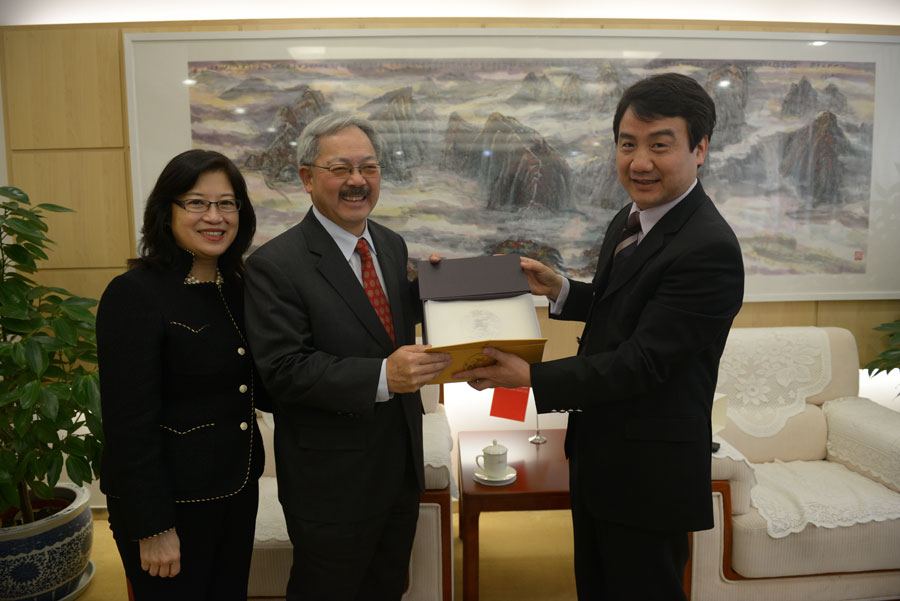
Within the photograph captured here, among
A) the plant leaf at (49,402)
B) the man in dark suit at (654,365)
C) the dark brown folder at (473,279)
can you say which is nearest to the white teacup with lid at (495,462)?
the man in dark suit at (654,365)

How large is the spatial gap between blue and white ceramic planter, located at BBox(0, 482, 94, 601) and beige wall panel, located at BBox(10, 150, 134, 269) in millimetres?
1309

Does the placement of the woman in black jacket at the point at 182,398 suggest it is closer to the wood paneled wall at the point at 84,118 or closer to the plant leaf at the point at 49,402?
the plant leaf at the point at 49,402

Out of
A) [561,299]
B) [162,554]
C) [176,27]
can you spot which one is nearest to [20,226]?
[176,27]

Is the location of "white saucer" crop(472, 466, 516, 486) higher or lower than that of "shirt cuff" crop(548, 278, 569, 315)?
lower

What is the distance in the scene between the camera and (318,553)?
151 cm

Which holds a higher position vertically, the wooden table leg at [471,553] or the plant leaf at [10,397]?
the plant leaf at [10,397]

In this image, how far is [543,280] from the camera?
182 centimetres

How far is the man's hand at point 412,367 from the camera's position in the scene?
1.36m

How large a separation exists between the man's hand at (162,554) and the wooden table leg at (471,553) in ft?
3.78

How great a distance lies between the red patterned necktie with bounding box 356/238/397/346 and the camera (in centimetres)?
159

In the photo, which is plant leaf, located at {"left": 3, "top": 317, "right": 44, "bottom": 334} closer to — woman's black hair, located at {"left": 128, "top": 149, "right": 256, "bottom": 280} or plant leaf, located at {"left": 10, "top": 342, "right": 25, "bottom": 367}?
plant leaf, located at {"left": 10, "top": 342, "right": 25, "bottom": 367}

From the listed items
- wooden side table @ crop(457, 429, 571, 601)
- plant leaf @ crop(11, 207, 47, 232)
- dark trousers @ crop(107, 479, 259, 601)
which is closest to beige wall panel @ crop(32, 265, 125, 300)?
plant leaf @ crop(11, 207, 47, 232)

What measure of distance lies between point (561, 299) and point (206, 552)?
122cm

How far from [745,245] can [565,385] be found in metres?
2.25
